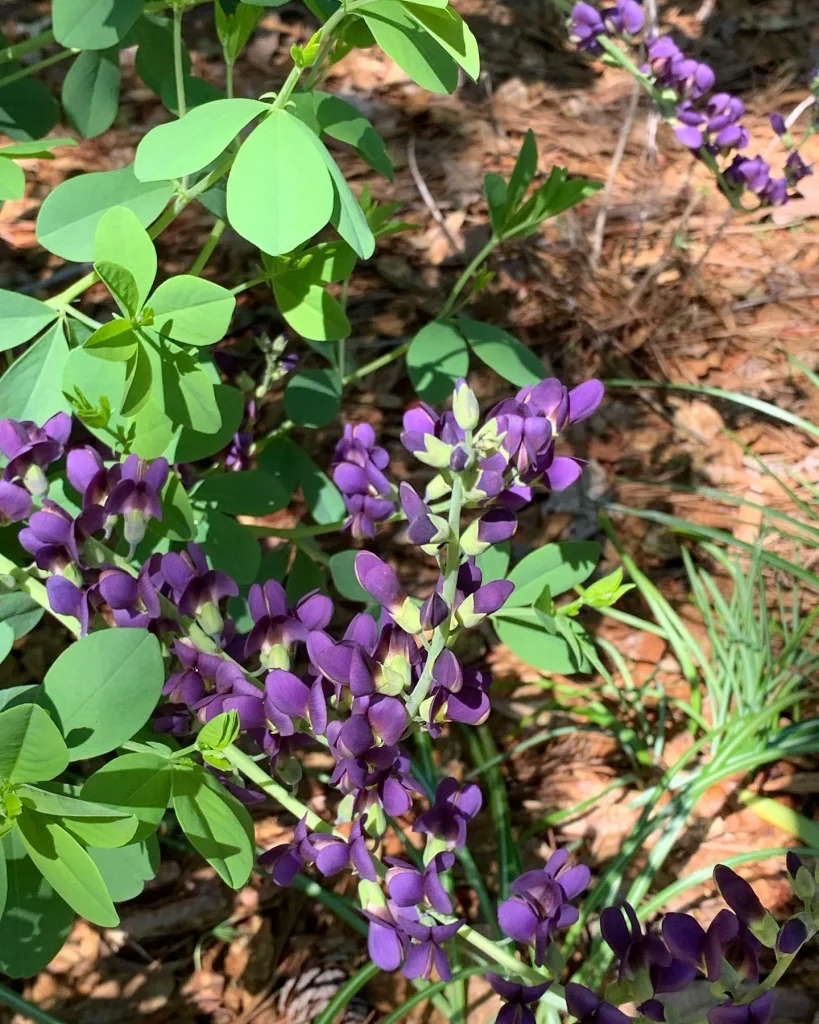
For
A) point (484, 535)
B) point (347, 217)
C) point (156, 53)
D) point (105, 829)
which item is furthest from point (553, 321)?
point (105, 829)

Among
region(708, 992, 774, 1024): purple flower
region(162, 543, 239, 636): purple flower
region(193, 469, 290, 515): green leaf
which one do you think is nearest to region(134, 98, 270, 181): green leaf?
region(162, 543, 239, 636): purple flower

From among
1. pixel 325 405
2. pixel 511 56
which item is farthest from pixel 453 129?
pixel 325 405

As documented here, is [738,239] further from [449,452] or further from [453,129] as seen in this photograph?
[449,452]

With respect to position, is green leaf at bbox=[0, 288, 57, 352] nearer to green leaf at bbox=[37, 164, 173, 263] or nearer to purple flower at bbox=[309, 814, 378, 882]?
green leaf at bbox=[37, 164, 173, 263]

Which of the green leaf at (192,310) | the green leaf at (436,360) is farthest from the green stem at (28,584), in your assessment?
the green leaf at (436,360)

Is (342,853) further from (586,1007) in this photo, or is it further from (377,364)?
(377,364)

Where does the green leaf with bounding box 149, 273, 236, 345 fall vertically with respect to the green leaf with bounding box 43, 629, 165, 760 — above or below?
above
